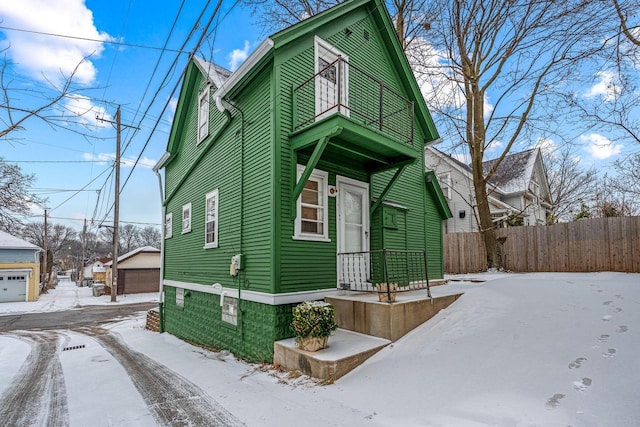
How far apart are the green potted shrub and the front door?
188cm

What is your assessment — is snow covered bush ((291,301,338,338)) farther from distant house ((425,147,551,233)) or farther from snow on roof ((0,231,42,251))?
snow on roof ((0,231,42,251))

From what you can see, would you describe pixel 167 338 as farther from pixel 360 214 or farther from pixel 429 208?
pixel 429 208

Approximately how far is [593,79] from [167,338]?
14.8 metres

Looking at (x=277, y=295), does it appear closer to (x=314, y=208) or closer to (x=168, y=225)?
(x=314, y=208)

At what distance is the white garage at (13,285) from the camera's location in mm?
23766

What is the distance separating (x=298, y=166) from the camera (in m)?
6.77

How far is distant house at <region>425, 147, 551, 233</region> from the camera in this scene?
19.4 meters

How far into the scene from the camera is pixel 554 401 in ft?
11.7

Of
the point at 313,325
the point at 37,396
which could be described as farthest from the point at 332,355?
the point at 37,396

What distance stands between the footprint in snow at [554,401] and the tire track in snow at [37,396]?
5.90 meters

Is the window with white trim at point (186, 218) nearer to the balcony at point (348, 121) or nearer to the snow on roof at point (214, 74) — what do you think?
the snow on roof at point (214, 74)

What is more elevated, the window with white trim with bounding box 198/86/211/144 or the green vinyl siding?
the window with white trim with bounding box 198/86/211/144

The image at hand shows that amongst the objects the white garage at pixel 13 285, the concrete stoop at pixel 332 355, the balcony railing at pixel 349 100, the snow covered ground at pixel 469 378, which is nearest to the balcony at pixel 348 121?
the balcony railing at pixel 349 100

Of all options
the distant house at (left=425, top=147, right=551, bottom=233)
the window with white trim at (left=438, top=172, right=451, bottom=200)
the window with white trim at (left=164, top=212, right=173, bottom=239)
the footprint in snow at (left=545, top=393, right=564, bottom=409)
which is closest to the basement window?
the window with white trim at (left=164, top=212, right=173, bottom=239)
